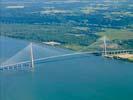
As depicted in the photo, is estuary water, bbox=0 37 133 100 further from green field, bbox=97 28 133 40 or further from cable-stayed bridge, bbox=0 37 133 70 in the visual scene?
green field, bbox=97 28 133 40

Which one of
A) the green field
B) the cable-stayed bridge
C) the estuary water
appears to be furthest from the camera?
the green field

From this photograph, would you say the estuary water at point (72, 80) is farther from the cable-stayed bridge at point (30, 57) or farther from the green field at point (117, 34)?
the green field at point (117, 34)

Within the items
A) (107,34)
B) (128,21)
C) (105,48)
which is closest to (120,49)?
(105,48)

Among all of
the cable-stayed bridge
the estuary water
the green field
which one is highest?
the green field

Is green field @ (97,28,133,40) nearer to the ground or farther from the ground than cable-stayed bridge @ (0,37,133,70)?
farther from the ground

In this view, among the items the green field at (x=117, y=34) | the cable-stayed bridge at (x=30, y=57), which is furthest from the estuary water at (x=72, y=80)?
the green field at (x=117, y=34)

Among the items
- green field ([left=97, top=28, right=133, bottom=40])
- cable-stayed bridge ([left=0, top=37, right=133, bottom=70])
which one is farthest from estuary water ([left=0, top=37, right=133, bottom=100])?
green field ([left=97, top=28, right=133, bottom=40])

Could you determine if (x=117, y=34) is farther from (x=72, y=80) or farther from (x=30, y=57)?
(x=72, y=80)

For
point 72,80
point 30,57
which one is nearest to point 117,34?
point 30,57

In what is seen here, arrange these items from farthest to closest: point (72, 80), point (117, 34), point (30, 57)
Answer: point (117, 34), point (30, 57), point (72, 80)
